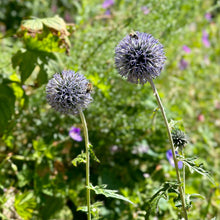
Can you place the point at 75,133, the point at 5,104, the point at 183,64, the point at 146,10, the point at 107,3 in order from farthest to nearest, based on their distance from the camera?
the point at 183,64, the point at 107,3, the point at 146,10, the point at 75,133, the point at 5,104

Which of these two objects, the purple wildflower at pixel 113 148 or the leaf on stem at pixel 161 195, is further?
the purple wildflower at pixel 113 148

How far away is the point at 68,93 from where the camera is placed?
140cm

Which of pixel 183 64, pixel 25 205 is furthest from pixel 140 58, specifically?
pixel 183 64

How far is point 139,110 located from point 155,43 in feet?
3.82

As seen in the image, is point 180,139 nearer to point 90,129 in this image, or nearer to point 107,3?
point 90,129

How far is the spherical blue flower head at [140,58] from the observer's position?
1354mm

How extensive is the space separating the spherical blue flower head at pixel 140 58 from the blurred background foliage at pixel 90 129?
58cm

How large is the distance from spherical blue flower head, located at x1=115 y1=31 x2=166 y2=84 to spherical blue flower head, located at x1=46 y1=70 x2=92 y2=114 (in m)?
0.19

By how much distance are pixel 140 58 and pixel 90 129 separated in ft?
3.93

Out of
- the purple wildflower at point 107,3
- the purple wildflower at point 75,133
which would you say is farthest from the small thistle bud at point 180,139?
the purple wildflower at point 107,3

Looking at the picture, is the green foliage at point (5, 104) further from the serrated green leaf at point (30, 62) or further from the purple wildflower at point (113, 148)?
the purple wildflower at point (113, 148)

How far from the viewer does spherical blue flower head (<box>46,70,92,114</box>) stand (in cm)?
139

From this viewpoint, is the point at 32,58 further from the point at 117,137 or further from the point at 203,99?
the point at 203,99

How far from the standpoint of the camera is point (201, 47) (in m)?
4.45
